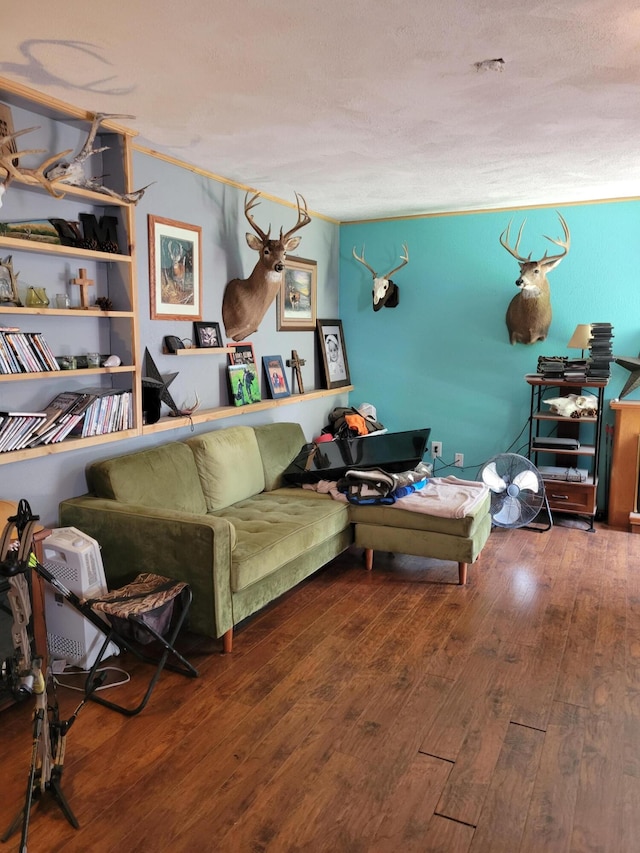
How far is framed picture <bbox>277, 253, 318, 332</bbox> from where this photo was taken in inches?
191

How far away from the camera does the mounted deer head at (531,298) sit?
4.59m

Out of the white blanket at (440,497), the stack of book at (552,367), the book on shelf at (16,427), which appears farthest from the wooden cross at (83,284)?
the stack of book at (552,367)

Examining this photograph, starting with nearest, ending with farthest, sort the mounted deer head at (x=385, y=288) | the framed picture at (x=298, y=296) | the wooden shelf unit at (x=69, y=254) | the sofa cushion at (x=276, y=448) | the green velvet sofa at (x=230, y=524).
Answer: the wooden shelf unit at (x=69, y=254) → the green velvet sofa at (x=230, y=524) → the sofa cushion at (x=276, y=448) → the framed picture at (x=298, y=296) → the mounted deer head at (x=385, y=288)

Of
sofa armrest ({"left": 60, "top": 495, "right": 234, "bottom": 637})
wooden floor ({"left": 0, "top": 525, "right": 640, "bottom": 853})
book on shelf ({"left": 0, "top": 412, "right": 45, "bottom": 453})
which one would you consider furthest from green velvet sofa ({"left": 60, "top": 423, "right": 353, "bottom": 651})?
book on shelf ({"left": 0, "top": 412, "right": 45, "bottom": 453})

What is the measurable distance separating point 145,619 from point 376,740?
1.00 meters

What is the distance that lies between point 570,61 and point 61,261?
233 cm

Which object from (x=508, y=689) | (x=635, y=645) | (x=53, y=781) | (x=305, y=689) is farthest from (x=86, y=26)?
(x=635, y=645)

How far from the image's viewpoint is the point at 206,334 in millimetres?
4012

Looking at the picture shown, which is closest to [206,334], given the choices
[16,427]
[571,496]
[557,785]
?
[16,427]

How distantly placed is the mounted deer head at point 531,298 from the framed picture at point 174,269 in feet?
7.42

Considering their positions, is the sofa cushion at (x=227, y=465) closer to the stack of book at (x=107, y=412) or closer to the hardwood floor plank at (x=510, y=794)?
the stack of book at (x=107, y=412)

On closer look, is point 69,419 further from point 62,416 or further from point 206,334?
point 206,334

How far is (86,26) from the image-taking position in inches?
79.3

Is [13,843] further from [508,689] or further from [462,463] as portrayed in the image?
[462,463]
